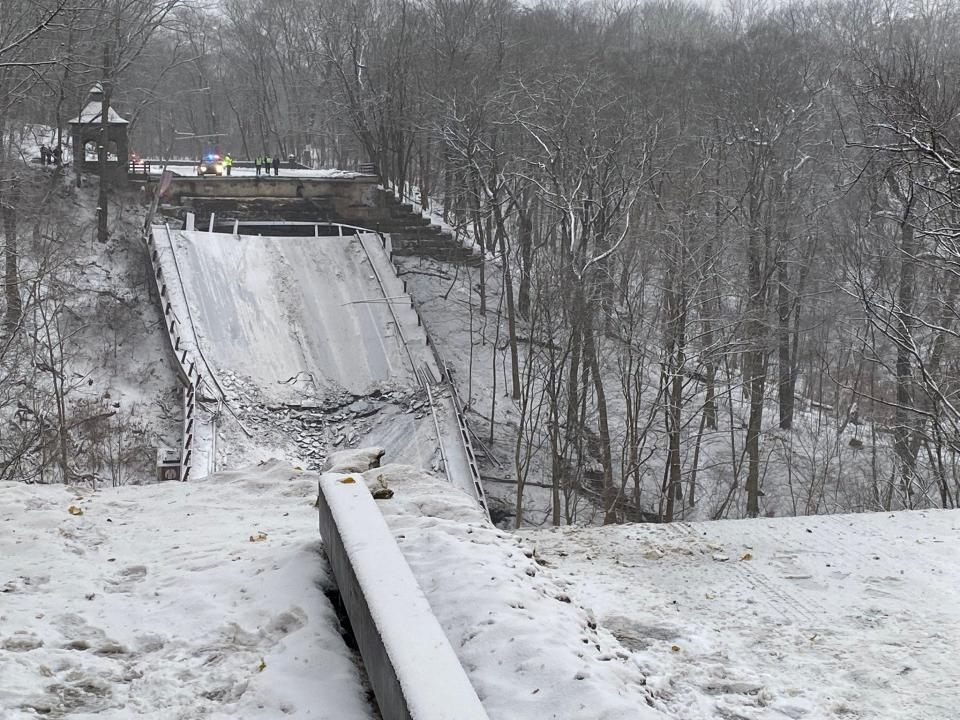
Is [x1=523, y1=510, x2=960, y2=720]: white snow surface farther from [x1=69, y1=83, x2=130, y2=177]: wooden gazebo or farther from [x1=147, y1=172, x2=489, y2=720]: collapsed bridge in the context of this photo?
[x1=69, y1=83, x2=130, y2=177]: wooden gazebo

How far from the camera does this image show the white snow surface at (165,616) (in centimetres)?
531

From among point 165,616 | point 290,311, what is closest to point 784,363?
point 290,311

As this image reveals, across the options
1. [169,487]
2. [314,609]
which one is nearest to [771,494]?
[169,487]

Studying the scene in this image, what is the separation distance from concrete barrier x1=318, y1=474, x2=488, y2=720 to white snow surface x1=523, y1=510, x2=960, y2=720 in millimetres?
1557

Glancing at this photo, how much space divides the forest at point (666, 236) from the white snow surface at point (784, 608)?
4.13 m

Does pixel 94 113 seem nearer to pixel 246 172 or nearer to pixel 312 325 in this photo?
pixel 246 172

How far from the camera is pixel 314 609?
20.6 ft

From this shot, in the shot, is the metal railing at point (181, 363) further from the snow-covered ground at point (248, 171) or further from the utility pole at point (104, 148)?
the snow-covered ground at point (248, 171)

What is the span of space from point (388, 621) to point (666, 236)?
18921 mm

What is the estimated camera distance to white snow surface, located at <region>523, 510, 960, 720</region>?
609 centimetres

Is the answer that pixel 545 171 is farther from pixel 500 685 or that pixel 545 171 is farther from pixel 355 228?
pixel 500 685

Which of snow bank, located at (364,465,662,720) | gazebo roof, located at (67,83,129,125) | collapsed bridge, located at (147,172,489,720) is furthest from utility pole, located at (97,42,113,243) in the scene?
snow bank, located at (364,465,662,720)

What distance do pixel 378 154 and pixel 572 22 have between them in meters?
18.6

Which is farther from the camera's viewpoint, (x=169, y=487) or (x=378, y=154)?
(x=378, y=154)
